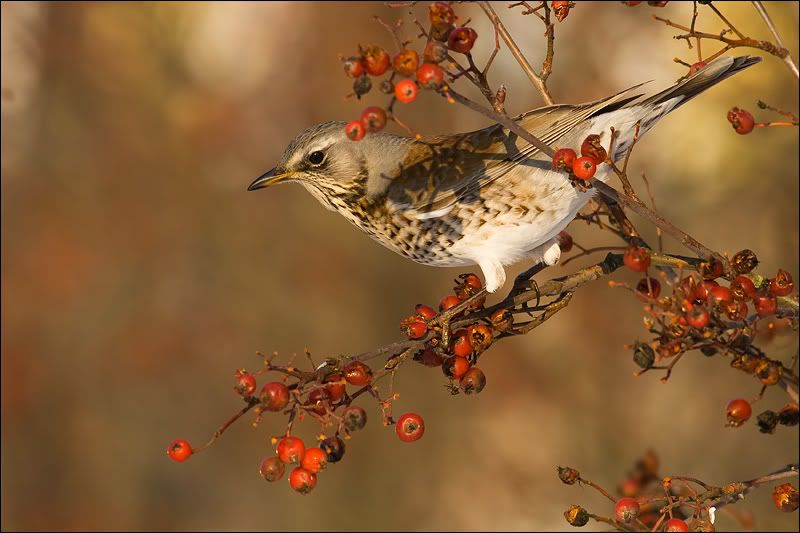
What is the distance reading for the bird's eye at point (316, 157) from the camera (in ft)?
8.60

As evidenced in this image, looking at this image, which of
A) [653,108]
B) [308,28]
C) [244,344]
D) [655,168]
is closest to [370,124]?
[653,108]

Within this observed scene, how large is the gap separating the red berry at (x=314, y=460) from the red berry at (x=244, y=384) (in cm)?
19

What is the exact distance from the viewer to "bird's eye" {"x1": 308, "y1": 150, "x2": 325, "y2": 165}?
2.62 meters

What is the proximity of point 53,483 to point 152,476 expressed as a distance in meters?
0.68

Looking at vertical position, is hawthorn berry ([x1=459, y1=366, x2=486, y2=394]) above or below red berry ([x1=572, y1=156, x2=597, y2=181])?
below

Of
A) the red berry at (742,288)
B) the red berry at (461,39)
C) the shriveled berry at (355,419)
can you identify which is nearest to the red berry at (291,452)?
the shriveled berry at (355,419)

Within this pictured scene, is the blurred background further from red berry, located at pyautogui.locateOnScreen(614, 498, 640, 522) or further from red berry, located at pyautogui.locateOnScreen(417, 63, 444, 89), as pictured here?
red berry, located at pyautogui.locateOnScreen(417, 63, 444, 89)

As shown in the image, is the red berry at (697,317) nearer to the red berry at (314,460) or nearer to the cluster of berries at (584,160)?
the cluster of berries at (584,160)

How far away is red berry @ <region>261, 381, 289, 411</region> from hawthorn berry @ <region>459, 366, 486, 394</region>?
0.55 m

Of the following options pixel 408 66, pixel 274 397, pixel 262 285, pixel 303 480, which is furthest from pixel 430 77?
pixel 262 285

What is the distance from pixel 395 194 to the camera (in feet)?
8.88

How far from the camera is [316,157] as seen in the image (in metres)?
2.64

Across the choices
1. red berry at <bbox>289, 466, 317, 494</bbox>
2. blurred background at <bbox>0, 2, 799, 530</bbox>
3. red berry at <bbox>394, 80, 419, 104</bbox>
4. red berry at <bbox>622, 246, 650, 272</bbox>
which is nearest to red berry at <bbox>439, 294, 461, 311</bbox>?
red berry at <bbox>622, 246, 650, 272</bbox>

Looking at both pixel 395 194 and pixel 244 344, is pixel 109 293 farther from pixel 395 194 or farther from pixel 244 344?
pixel 395 194
